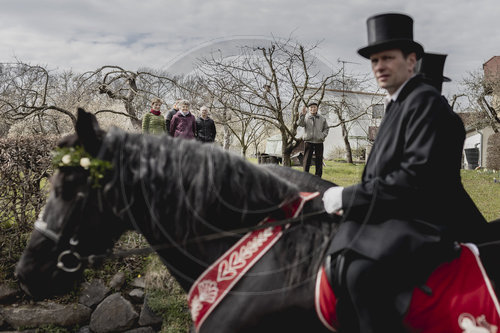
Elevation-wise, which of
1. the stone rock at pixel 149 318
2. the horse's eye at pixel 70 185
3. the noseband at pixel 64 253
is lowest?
the stone rock at pixel 149 318

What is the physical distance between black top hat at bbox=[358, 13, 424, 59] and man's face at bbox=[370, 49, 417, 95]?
1.4 inches

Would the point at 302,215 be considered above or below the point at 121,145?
below

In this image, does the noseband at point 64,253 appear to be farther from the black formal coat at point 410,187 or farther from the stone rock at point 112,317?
the stone rock at point 112,317

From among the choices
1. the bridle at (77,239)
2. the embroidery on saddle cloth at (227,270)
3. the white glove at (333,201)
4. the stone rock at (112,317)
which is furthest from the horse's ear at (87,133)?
the stone rock at (112,317)

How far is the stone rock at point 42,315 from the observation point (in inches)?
200

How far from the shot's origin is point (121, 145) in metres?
2.10

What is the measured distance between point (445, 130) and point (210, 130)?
7.63 m

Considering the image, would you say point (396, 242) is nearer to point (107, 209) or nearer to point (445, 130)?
point (445, 130)

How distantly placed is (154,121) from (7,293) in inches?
173

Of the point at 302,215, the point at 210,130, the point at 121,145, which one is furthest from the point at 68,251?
the point at 210,130

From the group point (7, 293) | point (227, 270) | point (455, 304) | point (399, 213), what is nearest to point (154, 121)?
point (7, 293)

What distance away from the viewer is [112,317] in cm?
519

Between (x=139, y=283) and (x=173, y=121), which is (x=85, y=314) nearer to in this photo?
(x=139, y=283)

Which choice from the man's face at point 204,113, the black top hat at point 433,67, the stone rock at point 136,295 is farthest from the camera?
the man's face at point 204,113
